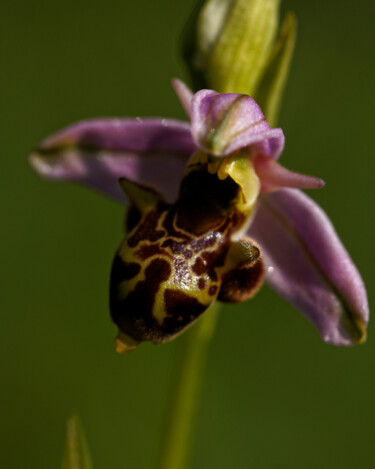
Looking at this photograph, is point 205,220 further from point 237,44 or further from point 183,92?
point 237,44

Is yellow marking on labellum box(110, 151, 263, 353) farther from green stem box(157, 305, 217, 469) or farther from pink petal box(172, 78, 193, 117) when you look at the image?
green stem box(157, 305, 217, 469)

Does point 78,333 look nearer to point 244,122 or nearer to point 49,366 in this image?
point 49,366

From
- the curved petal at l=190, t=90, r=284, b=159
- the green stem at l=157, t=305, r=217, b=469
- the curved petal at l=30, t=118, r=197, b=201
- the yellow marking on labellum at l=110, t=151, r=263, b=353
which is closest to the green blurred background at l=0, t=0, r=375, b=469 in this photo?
the green stem at l=157, t=305, r=217, b=469

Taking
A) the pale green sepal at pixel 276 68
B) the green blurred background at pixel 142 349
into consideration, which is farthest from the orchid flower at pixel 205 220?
the green blurred background at pixel 142 349

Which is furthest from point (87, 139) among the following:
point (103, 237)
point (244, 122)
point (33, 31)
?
point (33, 31)

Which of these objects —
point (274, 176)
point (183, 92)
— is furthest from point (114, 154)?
point (274, 176)

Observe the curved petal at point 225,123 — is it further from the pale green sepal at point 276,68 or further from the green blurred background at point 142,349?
the green blurred background at point 142,349
